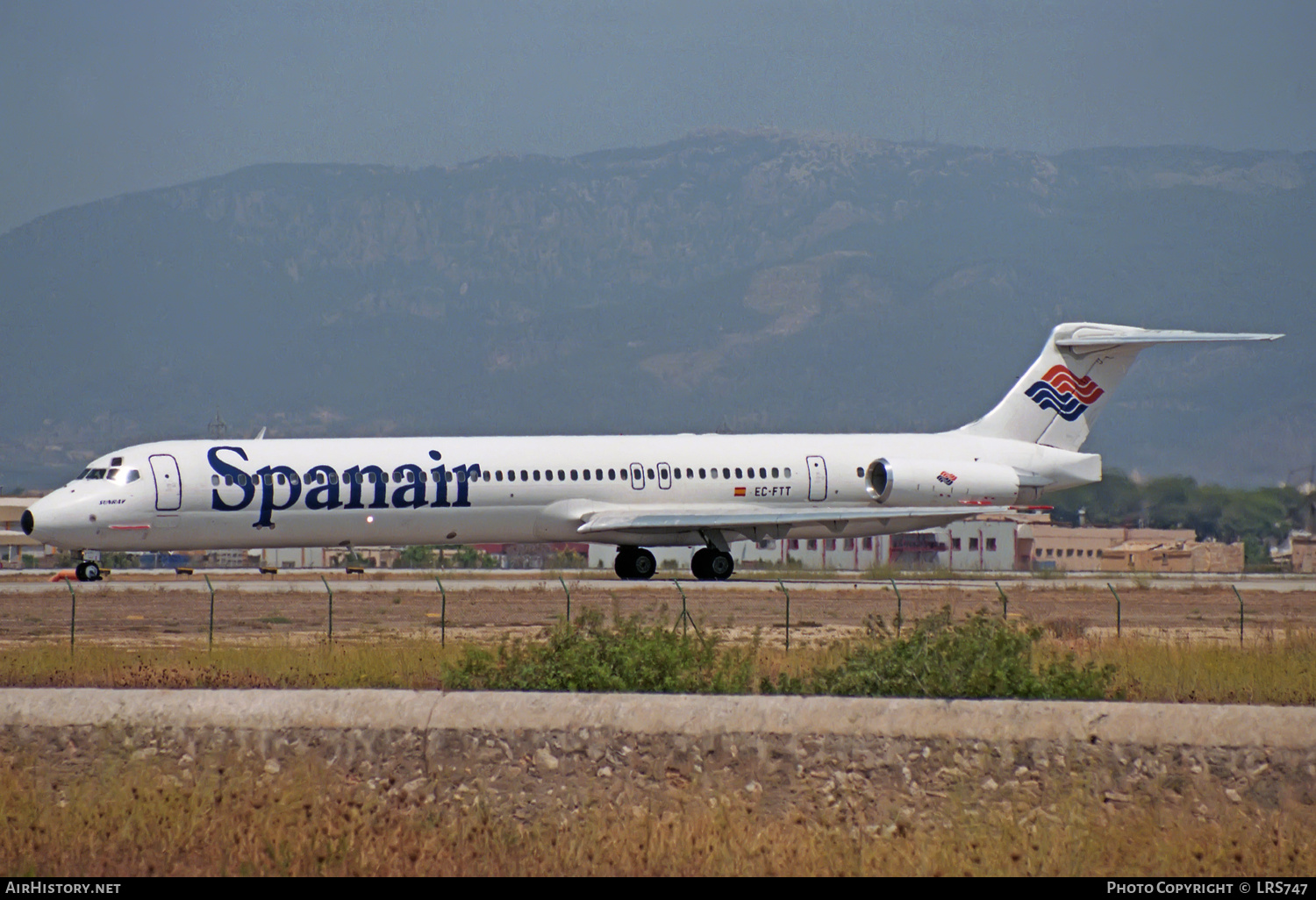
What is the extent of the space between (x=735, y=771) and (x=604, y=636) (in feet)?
12.8

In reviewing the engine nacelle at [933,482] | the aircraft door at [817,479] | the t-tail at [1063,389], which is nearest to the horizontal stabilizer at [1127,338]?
the t-tail at [1063,389]

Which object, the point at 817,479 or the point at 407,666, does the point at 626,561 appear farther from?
the point at 407,666

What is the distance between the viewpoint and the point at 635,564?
41.5 m

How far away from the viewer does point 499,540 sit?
132 ft

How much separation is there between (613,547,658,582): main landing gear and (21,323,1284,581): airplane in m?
0.05

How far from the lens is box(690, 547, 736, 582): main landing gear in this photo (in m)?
41.8

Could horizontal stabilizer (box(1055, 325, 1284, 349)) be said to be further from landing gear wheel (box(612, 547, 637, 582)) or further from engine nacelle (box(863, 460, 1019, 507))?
landing gear wheel (box(612, 547, 637, 582))

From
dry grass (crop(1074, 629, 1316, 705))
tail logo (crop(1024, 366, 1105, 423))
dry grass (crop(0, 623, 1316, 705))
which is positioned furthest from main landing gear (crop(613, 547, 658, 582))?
dry grass (crop(1074, 629, 1316, 705))

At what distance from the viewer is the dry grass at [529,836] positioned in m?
11.2

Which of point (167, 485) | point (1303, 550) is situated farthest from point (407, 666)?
point (1303, 550)

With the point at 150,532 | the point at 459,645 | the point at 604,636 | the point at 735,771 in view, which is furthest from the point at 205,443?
the point at 735,771

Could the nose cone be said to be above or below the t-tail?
below
